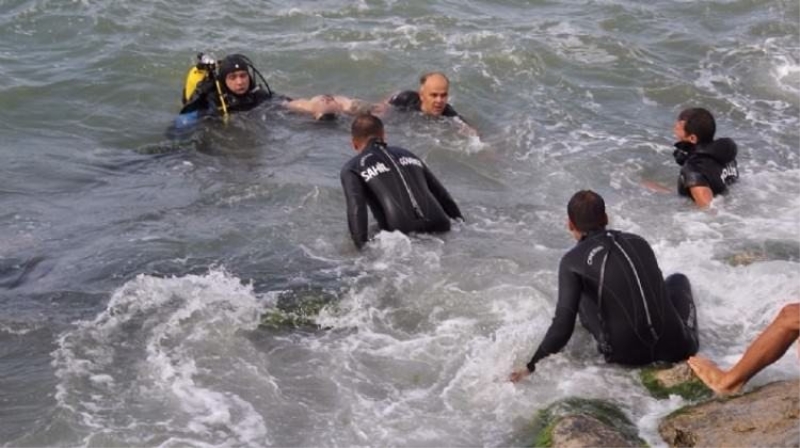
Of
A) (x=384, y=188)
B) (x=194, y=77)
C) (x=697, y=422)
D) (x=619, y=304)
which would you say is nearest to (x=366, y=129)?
(x=384, y=188)

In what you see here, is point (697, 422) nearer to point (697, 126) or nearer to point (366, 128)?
point (366, 128)

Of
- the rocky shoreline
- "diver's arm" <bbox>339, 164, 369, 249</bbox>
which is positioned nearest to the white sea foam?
"diver's arm" <bbox>339, 164, 369, 249</bbox>

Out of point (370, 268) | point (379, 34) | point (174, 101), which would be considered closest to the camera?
point (370, 268)

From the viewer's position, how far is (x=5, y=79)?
1378cm

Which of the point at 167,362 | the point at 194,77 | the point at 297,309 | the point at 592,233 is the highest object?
the point at 194,77

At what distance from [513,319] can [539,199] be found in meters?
2.97

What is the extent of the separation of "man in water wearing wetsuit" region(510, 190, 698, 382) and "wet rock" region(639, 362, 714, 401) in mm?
136

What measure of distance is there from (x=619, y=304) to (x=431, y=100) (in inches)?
212

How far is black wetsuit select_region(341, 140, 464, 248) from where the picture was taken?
845cm

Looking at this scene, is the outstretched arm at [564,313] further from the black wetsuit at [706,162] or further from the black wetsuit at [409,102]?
the black wetsuit at [409,102]

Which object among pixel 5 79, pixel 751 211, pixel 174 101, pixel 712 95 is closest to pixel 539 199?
pixel 751 211

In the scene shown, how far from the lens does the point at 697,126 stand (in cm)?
946

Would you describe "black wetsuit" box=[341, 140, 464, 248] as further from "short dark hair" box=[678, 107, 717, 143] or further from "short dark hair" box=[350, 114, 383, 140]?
"short dark hair" box=[678, 107, 717, 143]

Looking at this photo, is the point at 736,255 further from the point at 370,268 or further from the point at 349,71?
the point at 349,71
